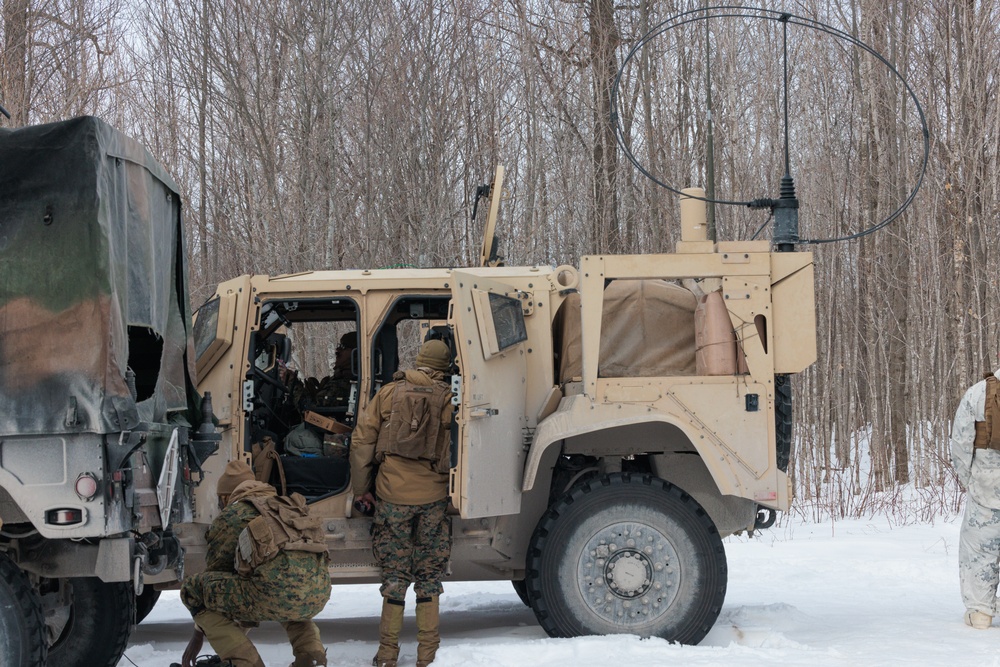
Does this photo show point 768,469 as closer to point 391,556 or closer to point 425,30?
point 391,556

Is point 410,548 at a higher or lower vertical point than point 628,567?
higher

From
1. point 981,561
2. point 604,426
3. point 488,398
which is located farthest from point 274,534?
point 981,561

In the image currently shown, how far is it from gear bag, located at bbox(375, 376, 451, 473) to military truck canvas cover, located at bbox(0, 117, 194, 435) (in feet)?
5.10

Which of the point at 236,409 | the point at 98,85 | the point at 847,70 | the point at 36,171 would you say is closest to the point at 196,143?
the point at 98,85

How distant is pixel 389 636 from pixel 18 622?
205cm

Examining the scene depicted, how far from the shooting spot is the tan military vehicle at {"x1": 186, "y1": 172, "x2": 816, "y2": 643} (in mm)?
6227

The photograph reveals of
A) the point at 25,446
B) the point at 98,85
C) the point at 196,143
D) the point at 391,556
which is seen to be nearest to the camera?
the point at 25,446

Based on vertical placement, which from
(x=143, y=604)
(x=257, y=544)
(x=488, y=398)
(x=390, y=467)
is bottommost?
(x=143, y=604)

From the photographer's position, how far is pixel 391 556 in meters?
6.05

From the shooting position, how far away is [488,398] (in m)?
6.08

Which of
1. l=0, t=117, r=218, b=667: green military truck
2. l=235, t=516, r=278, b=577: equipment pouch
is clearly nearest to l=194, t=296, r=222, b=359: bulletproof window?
l=0, t=117, r=218, b=667: green military truck

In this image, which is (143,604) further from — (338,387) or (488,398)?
(488,398)

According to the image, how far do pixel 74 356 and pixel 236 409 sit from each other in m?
1.87

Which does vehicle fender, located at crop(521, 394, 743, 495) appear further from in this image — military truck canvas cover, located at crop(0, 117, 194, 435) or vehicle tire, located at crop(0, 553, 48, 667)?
vehicle tire, located at crop(0, 553, 48, 667)
